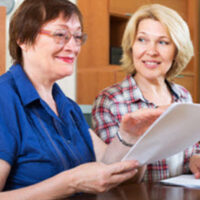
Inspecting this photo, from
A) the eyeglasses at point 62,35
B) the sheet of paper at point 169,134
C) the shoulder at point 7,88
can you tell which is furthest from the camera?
the eyeglasses at point 62,35

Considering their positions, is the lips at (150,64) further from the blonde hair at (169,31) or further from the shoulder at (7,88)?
the shoulder at (7,88)

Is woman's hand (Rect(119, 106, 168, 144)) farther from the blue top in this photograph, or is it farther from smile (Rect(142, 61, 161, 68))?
smile (Rect(142, 61, 161, 68))

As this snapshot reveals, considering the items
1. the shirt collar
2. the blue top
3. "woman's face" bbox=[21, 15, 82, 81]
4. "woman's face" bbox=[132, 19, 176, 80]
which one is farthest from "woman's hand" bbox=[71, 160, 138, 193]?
"woman's face" bbox=[132, 19, 176, 80]

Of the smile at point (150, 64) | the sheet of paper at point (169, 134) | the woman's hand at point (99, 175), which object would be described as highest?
the smile at point (150, 64)

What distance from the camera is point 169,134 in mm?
907

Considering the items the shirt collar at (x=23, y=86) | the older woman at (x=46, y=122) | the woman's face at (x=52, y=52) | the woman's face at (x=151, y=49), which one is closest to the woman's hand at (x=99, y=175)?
the older woman at (x=46, y=122)

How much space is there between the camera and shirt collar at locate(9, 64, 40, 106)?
111 cm

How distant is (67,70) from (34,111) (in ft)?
0.59

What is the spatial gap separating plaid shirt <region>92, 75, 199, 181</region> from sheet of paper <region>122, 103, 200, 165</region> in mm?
580

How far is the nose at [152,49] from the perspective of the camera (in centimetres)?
178

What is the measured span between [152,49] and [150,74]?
122mm

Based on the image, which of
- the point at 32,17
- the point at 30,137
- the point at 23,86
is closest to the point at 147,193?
the point at 30,137

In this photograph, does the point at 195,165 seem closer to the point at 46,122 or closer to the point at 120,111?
the point at 120,111

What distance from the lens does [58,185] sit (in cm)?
93
